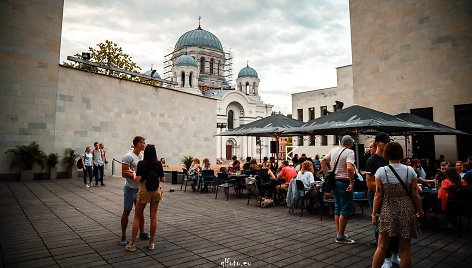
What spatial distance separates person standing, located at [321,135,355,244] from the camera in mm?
4750

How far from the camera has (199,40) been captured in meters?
56.6

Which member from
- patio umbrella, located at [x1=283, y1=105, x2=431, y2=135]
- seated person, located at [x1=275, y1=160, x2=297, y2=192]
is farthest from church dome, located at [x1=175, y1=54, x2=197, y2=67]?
seated person, located at [x1=275, y1=160, x2=297, y2=192]

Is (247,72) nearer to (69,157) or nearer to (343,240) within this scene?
(69,157)

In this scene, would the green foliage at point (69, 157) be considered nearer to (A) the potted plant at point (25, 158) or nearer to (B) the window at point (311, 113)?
(A) the potted plant at point (25, 158)

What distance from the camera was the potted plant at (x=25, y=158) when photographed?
1299 centimetres

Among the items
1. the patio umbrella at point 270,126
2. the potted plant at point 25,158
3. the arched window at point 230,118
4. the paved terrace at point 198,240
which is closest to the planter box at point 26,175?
the potted plant at point 25,158

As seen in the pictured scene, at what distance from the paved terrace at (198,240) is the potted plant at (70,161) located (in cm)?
684

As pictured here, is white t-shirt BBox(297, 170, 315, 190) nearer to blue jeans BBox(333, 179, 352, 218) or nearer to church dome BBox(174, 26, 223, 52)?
blue jeans BBox(333, 179, 352, 218)

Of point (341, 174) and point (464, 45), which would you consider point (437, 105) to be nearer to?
point (464, 45)

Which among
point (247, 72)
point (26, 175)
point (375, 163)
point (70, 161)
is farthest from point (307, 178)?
point (247, 72)

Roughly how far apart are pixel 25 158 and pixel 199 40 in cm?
4866

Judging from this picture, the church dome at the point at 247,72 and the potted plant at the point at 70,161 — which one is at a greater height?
the church dome at the point at 247,72

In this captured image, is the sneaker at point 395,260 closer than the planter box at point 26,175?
Yes

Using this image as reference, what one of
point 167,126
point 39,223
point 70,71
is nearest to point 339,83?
point 167,126
